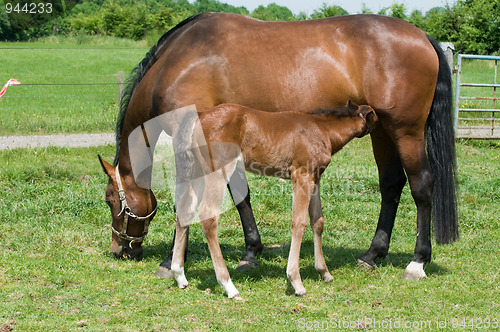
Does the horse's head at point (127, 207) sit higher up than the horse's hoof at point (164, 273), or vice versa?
the horse's head at point (127, 207)

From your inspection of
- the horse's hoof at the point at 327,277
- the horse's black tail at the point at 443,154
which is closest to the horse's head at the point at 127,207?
the horse's hoof at the point at 327,277

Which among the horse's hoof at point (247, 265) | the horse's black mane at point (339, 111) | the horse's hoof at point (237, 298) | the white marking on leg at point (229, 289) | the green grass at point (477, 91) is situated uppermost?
the horse's black mane at point (339, 111)

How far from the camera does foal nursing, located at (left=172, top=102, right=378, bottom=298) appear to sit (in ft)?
14.6

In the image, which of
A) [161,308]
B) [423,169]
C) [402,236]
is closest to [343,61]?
[423,169]

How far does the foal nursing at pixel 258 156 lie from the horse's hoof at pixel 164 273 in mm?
307

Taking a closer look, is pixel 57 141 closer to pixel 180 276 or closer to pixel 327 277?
pixel 180 276

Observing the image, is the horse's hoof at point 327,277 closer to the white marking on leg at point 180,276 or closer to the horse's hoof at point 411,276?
the horse's hoof at point 411,276

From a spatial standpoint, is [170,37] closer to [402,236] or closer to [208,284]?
[208,284]

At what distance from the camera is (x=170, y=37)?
5.41m

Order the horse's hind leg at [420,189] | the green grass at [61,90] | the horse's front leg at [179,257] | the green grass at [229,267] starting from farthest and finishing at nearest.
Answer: the green grass at [61,90] → the horse's hind leg at [420,189] → the horse's front leg at [179,257] → the green grass at [229,267]

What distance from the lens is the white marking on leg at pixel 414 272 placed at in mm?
4926

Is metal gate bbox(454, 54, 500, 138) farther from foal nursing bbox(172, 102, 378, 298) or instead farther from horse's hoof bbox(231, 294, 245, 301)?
horse's hoof bbox(231, 294, 245, 301)

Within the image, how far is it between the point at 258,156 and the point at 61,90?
2085 centimetres

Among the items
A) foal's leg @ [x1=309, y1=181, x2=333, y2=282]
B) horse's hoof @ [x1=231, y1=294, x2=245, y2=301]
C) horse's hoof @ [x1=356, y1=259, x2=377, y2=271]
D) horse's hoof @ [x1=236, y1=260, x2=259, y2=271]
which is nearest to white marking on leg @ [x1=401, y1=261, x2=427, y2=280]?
horse's hoof @ [x1=356, y1=259, x2=377, y2=271]
